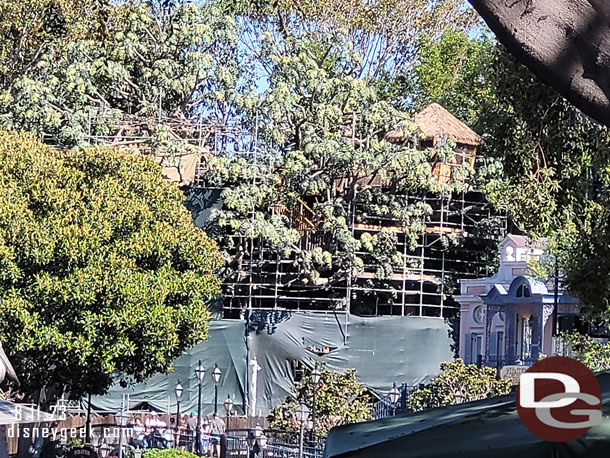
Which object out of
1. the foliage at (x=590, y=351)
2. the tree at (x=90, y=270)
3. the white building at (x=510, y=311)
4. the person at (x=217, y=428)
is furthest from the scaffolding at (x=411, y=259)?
the tree at (x=90, y=270)

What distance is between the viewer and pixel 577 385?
4719 millimetres

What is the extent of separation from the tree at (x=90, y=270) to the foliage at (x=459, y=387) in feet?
Result: 26.1

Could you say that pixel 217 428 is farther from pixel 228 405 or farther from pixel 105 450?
pixel 105 450

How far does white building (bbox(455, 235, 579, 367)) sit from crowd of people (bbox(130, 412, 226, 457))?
9.90 meters

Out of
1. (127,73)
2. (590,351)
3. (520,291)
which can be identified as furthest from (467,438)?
(127,73)

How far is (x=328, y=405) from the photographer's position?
2748 cm

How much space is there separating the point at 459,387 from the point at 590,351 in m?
4.52

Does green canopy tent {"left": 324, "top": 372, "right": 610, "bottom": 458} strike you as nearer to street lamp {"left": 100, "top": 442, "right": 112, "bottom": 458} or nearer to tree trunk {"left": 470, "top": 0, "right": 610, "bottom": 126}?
tree trunk {"left": 470, "top": 0, "right": 610, "bottom": 126}

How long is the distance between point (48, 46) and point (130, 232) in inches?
551

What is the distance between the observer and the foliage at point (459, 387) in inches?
1114

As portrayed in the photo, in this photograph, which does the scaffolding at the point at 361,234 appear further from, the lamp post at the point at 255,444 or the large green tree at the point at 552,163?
the large green tree at the point at 552,163

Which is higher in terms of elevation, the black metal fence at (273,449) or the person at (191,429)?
the black metal fence at (273,449)

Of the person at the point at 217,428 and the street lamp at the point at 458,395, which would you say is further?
the street lamp at the point at 458,395

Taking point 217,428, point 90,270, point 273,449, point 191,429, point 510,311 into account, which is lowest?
point 217,428
